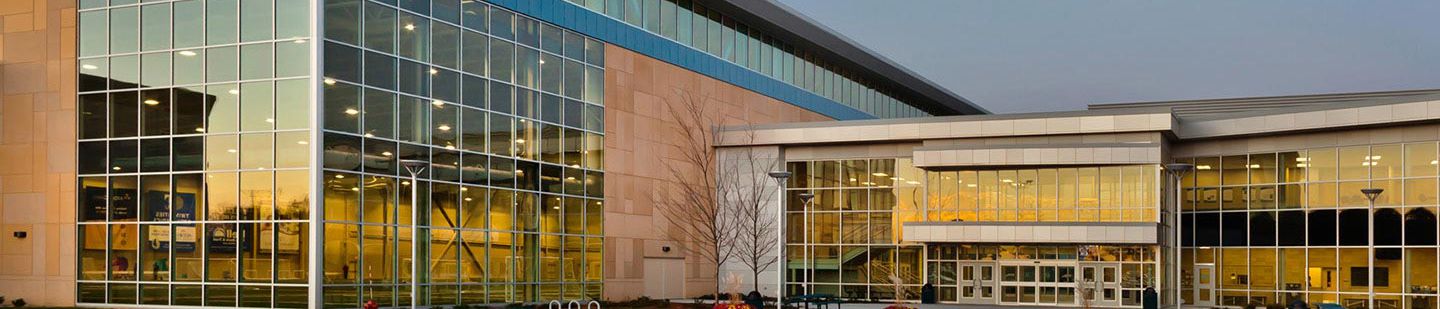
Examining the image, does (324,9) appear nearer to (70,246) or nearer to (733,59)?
(70,246)

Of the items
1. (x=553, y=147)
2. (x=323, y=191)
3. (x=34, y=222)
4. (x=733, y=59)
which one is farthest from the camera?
(x=733, y=59)

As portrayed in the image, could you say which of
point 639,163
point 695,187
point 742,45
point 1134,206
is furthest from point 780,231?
point 742,45

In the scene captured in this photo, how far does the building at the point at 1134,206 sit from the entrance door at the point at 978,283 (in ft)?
0.16

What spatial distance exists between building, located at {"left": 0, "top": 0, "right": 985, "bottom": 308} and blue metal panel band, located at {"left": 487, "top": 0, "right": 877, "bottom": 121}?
43 cm

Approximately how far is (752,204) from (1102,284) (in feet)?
41.2

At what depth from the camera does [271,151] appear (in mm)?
34906

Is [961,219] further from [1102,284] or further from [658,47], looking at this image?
[658,47]

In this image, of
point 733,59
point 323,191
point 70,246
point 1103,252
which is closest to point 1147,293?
point 1103,252

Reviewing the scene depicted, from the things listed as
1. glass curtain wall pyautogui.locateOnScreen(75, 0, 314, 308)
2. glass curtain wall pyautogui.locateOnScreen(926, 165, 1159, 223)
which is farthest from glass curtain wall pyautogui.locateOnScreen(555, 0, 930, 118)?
glass curtain wall pyautogui.locateOnScreen(75, 0, 314, 308)

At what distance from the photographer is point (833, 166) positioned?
51.5m

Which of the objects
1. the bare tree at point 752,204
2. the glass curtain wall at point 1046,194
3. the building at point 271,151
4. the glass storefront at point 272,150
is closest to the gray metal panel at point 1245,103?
the glass curtain wall at point 1046,194

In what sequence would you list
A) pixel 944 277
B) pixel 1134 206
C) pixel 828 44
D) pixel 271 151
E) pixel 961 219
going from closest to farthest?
pixel 271 151 < pixel 1134 206 < pixel 961 219 < pixel 944 277 < pixel 828 44

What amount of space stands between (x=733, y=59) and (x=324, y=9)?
73.4ft

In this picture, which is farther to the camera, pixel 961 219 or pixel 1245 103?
pixel 1245 103
